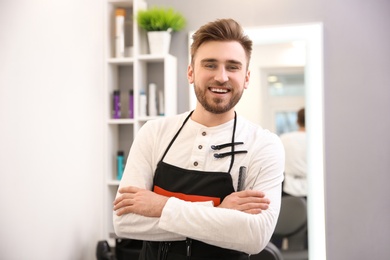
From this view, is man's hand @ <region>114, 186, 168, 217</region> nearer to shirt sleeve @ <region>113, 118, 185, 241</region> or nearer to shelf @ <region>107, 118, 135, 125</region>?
shirt sleeve @ <region>113, 118, 185, 241</region>

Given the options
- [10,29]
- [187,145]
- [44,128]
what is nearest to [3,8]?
[10,29]

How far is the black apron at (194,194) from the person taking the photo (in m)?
1.53

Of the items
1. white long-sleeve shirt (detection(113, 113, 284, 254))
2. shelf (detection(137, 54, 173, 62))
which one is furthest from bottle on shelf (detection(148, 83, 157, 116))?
white long-sleeve shirt (detection(113, 113, 284, 254))

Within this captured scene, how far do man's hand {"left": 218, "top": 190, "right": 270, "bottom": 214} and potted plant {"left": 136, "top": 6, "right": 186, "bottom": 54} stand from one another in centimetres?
176

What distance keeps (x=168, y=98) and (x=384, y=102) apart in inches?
51.6

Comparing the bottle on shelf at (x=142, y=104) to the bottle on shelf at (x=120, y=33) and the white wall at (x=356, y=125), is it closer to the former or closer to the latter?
the bottle on shelf at (x=120, y=33)

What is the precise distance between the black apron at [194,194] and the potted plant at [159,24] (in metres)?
1.66

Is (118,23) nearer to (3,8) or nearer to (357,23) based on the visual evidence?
(3,8)

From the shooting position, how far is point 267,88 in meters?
2.93

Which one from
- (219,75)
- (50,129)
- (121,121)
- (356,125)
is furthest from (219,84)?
(121,121)

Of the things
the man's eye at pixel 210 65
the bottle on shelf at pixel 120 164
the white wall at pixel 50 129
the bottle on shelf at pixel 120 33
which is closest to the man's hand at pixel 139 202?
the man's eye at pixel 210 65

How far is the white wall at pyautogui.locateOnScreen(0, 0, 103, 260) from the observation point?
2.29m

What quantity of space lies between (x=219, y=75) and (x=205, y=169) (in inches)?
12.5

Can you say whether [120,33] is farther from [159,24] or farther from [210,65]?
[210,65]
